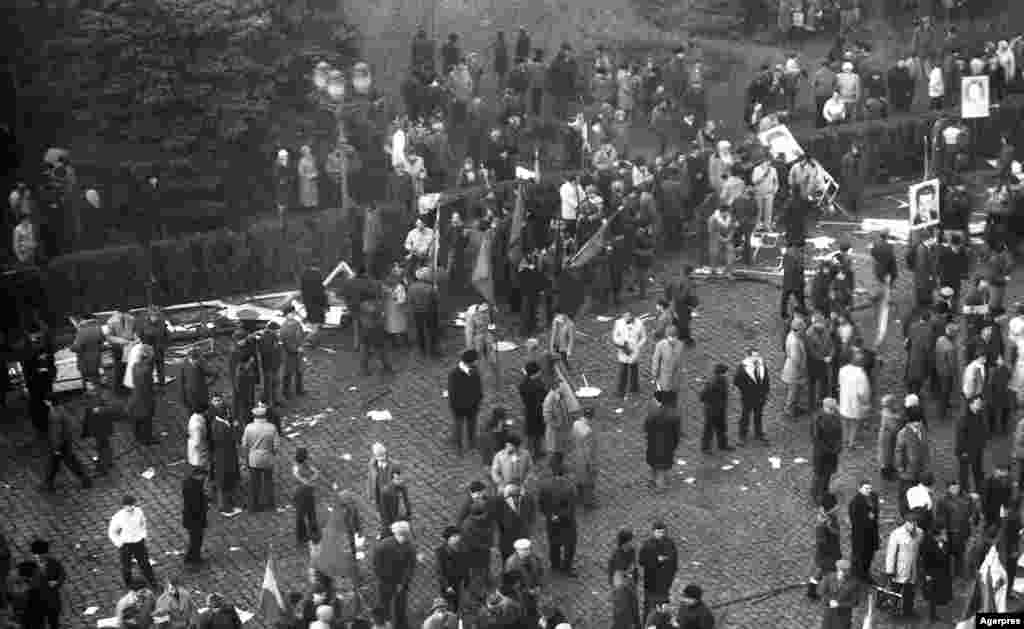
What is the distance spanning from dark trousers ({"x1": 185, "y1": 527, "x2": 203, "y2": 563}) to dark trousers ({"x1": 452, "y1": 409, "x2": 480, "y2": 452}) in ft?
14.8

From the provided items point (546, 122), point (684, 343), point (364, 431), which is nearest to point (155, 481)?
point (364, 431)

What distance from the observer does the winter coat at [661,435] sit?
26969 mm

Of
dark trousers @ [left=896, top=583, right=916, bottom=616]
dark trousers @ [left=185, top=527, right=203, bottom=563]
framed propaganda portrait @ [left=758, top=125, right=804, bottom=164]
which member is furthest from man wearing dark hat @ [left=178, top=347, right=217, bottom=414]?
framed propaganda portrait @ [left=758, top=125, right=804, bottom=164]

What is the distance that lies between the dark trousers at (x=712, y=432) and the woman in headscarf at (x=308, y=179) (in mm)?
11124

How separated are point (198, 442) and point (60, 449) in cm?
214

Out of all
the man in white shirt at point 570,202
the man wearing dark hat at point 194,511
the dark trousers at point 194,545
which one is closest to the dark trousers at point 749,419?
the man in white shirt at point 570,202

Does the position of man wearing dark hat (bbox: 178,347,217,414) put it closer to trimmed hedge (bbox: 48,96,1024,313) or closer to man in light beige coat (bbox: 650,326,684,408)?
trimmed hedge (bbox: 48,96,1024,313)

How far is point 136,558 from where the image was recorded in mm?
25203

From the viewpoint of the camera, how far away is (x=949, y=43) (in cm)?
4444

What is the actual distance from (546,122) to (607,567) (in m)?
17.4

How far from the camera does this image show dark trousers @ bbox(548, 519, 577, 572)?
25.2 meters

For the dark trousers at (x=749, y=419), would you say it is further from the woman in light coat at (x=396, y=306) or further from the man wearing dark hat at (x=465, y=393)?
the woman in light coat at (x=396, y=306)

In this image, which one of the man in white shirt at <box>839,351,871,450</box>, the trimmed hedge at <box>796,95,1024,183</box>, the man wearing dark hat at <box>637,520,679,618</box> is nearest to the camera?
the man wearing dark hat at <box>637,520,679,618</box>

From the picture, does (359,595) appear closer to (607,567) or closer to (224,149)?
(607,567)
